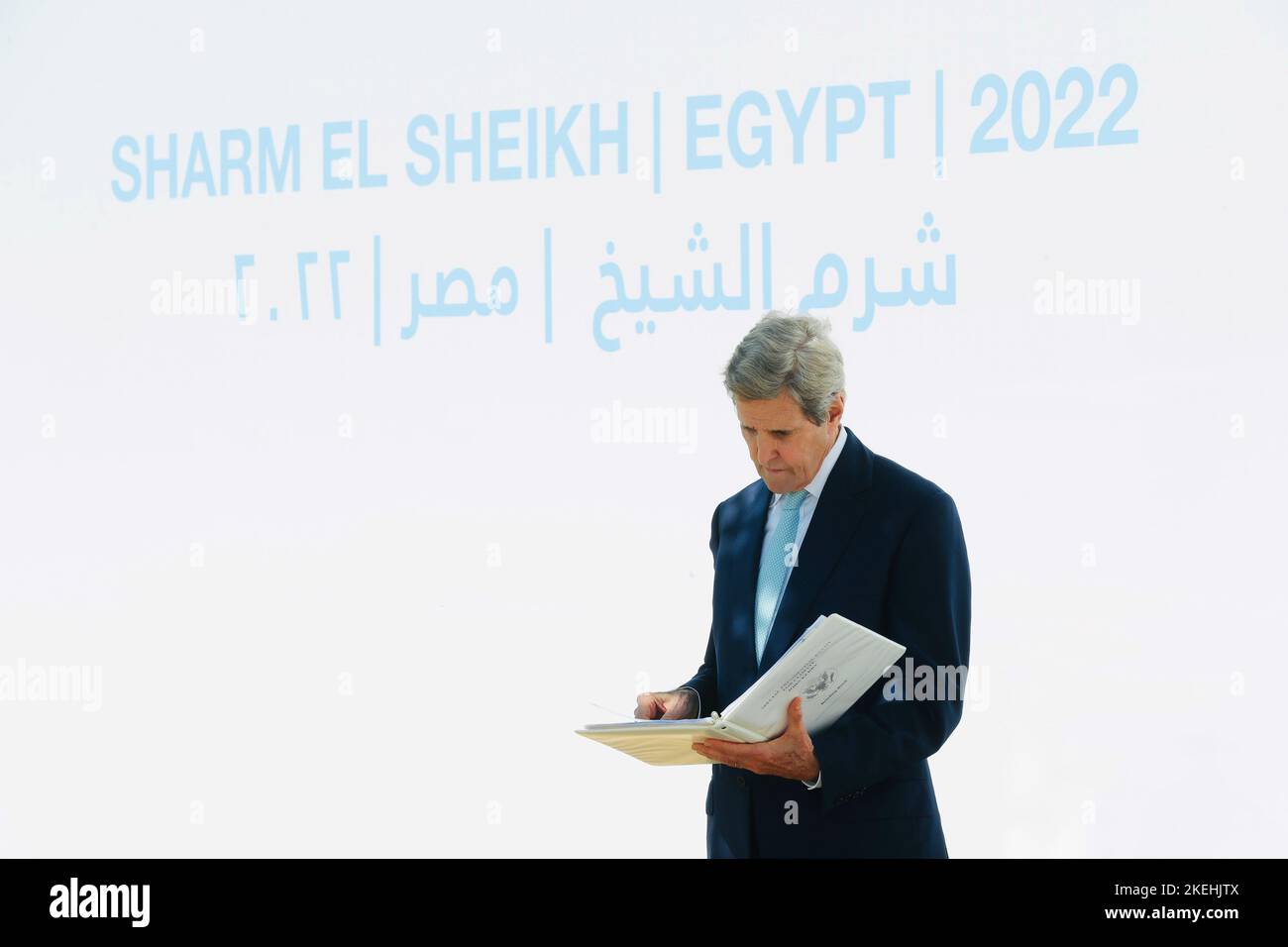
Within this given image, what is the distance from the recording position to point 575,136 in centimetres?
320

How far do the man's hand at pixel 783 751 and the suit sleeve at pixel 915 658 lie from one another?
0.02m

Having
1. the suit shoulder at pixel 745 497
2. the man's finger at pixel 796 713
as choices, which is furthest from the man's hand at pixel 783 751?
the suit shoulder at pixel 745 497

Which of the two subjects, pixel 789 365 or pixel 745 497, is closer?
pixel 789 365

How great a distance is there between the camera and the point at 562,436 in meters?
3.19

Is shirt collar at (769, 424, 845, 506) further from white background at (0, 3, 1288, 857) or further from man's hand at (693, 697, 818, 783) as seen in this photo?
white background at (0, 3, 1288, 857)

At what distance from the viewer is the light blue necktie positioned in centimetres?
192

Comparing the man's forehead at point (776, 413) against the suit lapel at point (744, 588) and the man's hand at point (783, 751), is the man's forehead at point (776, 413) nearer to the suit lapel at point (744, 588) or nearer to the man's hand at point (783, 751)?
the suit lapel at point (744, 588)

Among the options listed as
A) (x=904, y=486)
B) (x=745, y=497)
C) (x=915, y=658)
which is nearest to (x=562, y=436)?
(x=745, y=497)

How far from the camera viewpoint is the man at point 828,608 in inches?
70.4

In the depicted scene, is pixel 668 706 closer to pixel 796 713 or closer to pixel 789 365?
pixel 796 713

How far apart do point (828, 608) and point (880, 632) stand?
7cm

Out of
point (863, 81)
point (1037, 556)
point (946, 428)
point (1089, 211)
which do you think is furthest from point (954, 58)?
point (1037, 556)

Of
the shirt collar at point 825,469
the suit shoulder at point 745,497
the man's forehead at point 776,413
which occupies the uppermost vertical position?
the man's forehead at point 776,413
